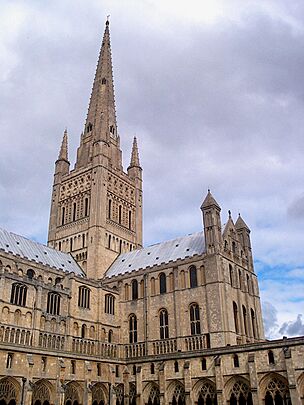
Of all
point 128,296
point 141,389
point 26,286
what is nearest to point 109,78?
point 128,296

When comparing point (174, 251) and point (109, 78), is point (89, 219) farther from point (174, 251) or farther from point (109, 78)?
point (109, 78)

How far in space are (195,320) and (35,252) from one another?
25.8 meters

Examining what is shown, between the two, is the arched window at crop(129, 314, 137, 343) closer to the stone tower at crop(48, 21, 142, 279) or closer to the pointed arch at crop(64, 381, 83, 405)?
A: the stone tower at crop(48, 21, 142, 279)

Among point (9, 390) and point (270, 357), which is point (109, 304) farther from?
point (270, 357)

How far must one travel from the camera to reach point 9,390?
1652 inches

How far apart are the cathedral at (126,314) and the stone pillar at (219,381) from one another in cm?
10

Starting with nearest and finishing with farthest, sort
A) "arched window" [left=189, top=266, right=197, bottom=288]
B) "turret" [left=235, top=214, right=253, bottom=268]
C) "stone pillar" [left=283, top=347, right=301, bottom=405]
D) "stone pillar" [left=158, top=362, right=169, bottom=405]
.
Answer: "stone pillar" [left=283, top=347, right=301, bottom=405] → "stone pillar" [left=158, top=362, right=169, bottom=405] → "arched window" [left=189, top=266, right=197, bottom=288] → "turret" [left=235, top=214, right=253, bottom=268]

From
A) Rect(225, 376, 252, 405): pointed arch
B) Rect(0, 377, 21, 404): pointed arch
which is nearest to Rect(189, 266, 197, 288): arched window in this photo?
Rect(225, 376, 252, 405): pointed arch

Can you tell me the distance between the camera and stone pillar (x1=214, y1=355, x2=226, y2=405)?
4369 centimetres

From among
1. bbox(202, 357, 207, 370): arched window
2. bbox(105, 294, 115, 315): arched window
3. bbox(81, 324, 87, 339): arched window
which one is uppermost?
bbox(105, 294, 115, 315): arched window

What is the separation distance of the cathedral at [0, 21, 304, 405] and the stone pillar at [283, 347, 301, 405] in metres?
0.10

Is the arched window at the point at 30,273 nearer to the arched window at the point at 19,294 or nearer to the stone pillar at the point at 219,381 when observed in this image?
the arched window at the point at 19,294

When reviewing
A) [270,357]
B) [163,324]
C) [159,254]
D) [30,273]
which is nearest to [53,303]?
[30,273]

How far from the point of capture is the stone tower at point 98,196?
7144 centimetres
